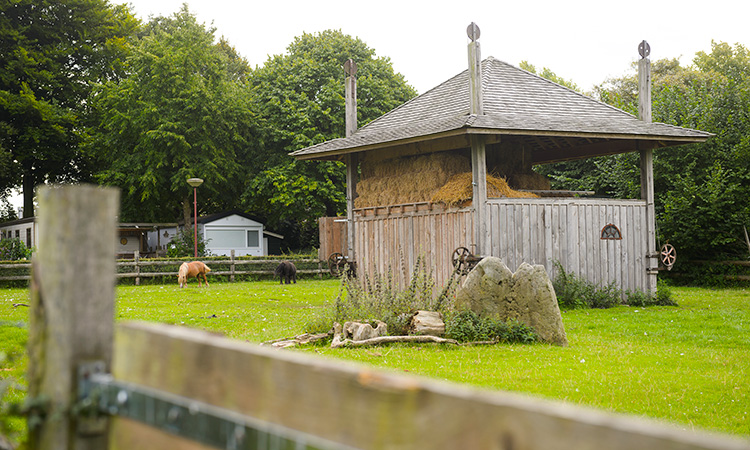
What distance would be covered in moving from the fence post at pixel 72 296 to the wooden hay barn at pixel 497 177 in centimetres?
1454

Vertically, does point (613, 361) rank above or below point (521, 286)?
below

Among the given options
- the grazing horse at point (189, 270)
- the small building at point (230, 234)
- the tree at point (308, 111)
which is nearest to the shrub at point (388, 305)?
the grazing horse at point (189, 270)

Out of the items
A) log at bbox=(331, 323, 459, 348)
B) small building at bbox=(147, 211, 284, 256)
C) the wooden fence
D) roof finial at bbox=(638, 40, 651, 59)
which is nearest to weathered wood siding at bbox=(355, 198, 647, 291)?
roof finial at bbox=(638, 40, 651, 59)

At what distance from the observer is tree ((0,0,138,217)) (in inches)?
1573

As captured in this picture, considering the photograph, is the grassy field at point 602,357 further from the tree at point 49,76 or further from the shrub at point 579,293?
the tree at point 49,76

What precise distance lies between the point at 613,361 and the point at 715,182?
16724 mm

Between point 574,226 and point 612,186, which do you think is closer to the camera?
point 574,226

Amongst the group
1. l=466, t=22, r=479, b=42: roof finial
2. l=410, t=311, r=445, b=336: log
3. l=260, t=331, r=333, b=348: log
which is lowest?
l=260, t=331, r=333, b=348: log

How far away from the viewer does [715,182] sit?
2394cm

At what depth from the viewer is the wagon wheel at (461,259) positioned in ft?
54.5

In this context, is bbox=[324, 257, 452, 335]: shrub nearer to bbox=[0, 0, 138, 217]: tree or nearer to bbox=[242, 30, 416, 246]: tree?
bbox=[242, 30, 416, 246]: tree

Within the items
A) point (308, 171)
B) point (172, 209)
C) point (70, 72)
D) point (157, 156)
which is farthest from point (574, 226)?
point (70, 72)

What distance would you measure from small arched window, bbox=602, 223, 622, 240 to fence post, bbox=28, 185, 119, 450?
17.7 metres

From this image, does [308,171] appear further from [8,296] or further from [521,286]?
[521,286]
